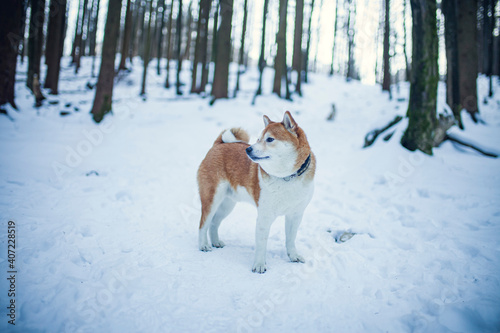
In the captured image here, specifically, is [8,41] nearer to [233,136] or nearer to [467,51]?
[233,136]

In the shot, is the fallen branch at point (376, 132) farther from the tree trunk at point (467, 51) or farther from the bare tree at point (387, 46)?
the bare tree at point (387, 46)

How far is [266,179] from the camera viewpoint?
2916 mm

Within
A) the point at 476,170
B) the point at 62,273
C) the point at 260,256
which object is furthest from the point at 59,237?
the point at 476,170

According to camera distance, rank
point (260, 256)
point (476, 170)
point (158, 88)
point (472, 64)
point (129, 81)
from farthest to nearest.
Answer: point (129, 81) < point (158, 88) < point (472, 64) < point (476, 170) < point (260, 256)

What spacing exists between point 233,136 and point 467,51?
11263mm

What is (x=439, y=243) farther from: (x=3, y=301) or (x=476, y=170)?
(x=3, y=301)

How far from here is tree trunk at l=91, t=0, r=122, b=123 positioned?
962cm

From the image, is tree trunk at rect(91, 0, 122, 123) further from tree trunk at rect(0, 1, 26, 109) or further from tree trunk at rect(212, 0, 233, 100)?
tree trunk at rect(212, 0, 233, 100)

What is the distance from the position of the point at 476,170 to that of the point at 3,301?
790 cm

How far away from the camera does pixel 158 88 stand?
18.3 metres

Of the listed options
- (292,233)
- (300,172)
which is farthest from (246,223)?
(300,172)

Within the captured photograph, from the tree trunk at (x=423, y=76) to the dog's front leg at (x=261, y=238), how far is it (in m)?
5.10


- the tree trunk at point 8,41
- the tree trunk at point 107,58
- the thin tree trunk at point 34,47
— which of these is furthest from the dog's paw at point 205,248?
the thin tree trunk at point 34,47

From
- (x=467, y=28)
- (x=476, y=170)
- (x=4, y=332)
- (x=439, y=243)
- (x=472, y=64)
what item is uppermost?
(x=467, y=28)
